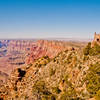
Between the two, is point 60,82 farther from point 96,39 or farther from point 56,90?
point 96,39

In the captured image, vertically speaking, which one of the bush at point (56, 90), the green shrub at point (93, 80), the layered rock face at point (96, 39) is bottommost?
the bush at point (56, 90)

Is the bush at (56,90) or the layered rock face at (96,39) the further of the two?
the layered rock face at (96,39)

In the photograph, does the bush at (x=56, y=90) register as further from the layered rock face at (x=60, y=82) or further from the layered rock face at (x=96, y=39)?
the layered rock face at (x=96, y=39)

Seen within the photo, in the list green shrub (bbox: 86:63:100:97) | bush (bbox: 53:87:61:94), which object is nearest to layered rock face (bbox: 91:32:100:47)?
green shrub (bbox: 86:63:100:97)

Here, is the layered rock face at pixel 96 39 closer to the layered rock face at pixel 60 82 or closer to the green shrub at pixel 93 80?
the layered rock face at pixel 60 82

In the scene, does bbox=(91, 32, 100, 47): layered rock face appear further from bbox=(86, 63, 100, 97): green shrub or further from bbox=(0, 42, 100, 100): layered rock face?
bbox=(86, 63, 100, 97): green shrub

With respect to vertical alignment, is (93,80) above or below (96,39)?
below

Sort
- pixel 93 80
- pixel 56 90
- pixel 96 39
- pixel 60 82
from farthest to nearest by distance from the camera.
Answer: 1. pixel 96 39
2. pixel 60 82
3. pixel 56 90
4. pixel 93 80

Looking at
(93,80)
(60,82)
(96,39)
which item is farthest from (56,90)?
(96,39)

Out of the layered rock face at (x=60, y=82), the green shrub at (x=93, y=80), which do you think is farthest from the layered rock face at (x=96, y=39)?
the green shrub at (x=93, y=80)

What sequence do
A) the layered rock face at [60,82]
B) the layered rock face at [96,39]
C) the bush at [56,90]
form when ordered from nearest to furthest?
the layered rock face at [60,82], the bush at [56,90], the layered rock face at [96,39]

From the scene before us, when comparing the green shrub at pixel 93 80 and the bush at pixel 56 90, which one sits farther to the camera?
the bush at pixel 56 90

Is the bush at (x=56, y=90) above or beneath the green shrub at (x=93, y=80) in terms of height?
beneath

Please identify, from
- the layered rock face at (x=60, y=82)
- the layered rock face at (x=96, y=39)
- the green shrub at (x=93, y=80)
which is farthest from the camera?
the layered rock face at (x=96, y=39)
